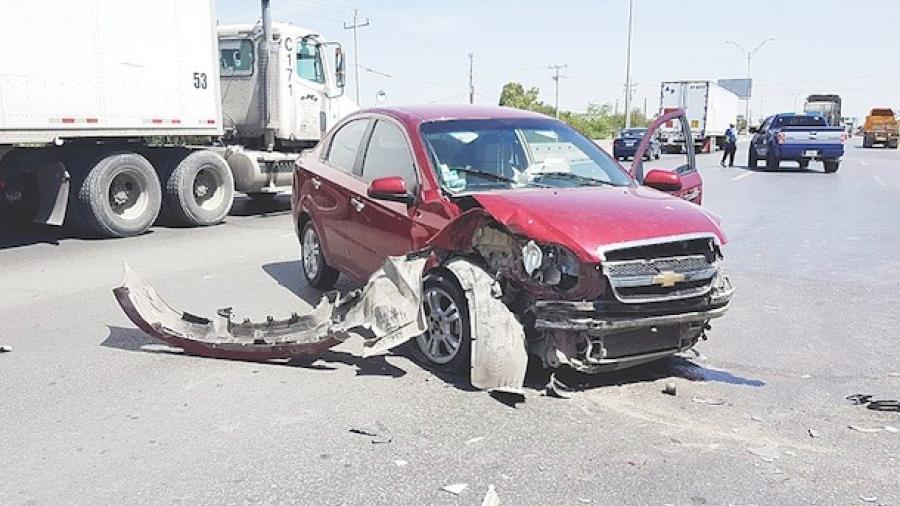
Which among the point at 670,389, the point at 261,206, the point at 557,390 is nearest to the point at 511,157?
the point at 557,390

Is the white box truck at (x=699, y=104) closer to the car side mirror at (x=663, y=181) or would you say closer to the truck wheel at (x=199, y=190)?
the truck wheel at (x=199, y=190)

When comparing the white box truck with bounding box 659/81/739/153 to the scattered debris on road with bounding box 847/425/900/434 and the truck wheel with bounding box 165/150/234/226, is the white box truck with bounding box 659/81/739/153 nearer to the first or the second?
the truck wheel with bounding box 165/150/234/226

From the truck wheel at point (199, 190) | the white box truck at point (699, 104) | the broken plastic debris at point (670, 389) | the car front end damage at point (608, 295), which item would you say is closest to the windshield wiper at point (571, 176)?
the car front end damage at point (608, 295)

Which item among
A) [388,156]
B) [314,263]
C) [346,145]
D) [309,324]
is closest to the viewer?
[309,324]

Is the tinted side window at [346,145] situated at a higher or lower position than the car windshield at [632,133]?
higher

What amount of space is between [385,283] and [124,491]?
2.04 meters

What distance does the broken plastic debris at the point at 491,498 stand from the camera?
349cm

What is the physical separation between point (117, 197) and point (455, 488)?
952cm

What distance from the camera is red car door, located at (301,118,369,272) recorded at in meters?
6.82

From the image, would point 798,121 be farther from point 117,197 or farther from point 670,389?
point 670,389

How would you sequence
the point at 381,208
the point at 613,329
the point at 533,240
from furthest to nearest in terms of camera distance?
the point at 381,208, the point at 533,240, the point at 613,329

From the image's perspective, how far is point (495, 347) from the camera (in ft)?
15.2

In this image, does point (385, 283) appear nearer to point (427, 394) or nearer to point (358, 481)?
point (427, 394)

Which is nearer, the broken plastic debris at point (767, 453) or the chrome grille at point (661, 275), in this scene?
the broken plastic debris at point (767, 453)
